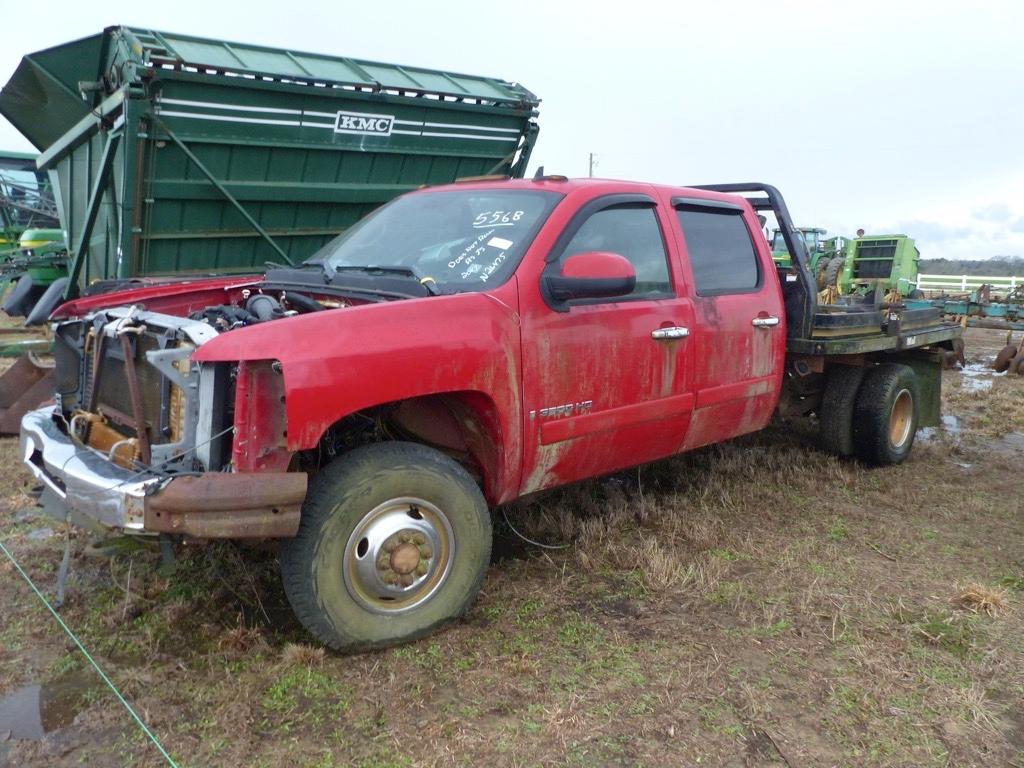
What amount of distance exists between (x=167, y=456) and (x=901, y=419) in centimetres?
531

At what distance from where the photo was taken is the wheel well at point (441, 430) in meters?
3.30

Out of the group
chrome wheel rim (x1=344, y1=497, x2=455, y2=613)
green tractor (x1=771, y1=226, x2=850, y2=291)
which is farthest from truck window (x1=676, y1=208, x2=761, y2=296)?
green tractor (x1=771, y1=226, x2=850, y2=291)

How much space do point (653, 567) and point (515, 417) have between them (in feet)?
3.59

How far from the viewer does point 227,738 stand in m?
2.59

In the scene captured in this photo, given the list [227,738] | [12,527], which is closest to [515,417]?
[227,738]

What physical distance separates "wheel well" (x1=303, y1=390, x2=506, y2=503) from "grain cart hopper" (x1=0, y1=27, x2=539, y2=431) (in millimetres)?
3179

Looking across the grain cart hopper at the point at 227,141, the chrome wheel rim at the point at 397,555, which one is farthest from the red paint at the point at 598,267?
the grain cart hopper at the point at 227,141

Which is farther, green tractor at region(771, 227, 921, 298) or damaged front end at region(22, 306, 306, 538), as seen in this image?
green tractor at region(771, 227, 921, 298)

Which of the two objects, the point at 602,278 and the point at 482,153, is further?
the point at 482,153

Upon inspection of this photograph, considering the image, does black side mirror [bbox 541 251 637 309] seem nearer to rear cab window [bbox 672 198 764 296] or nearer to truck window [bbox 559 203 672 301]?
truck window [bbox 559 203 672 301]

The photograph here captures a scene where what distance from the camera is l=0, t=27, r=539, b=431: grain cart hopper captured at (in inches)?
231

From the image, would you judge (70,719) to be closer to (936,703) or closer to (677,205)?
(936,703)

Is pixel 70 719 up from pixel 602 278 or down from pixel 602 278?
down

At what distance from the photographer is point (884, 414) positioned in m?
5.78
